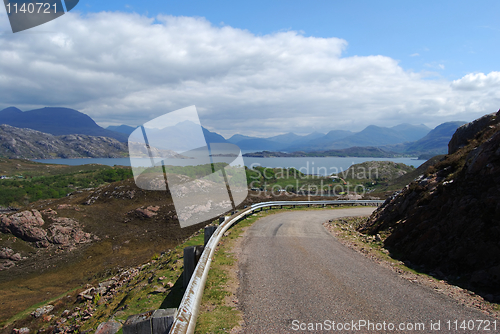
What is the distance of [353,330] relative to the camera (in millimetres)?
4371

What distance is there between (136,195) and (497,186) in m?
30.4

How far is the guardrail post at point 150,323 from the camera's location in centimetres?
304

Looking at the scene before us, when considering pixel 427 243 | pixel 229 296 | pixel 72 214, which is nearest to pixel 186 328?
pixel 229 296

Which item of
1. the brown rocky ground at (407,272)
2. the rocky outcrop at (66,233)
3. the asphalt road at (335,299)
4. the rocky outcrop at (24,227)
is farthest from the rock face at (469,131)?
the rocky outcrop at (24,227)

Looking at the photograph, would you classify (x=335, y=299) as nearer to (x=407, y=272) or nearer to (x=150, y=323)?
(x=407, y=272)

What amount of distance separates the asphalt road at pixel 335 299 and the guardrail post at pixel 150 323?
5.53 ft

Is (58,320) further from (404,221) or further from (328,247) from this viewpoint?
(404,221)

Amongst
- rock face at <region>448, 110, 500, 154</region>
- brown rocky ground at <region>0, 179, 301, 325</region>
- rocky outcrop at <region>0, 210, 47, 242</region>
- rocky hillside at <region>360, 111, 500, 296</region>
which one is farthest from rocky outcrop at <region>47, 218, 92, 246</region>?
rock face at <region>448, 110, 500, 154</region>

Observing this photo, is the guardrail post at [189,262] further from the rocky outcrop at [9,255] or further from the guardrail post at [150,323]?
the rocky outcrop at [9,255]

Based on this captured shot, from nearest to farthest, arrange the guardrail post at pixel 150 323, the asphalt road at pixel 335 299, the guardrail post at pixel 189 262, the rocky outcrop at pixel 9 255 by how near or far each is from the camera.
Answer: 1. the guardrail post at pixel 150 323
2. the asphalt road at pixel 335 299
3. the guardrail post at pixel 189 262
4. the rocky outcrop at pixel 9 255

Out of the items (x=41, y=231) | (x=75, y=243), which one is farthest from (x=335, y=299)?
(x=41, y=231)

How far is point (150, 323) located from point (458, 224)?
31.0 feet

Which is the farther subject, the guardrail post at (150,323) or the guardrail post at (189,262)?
the guardrail post at (189,262)

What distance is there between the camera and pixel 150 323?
10.1 feet
